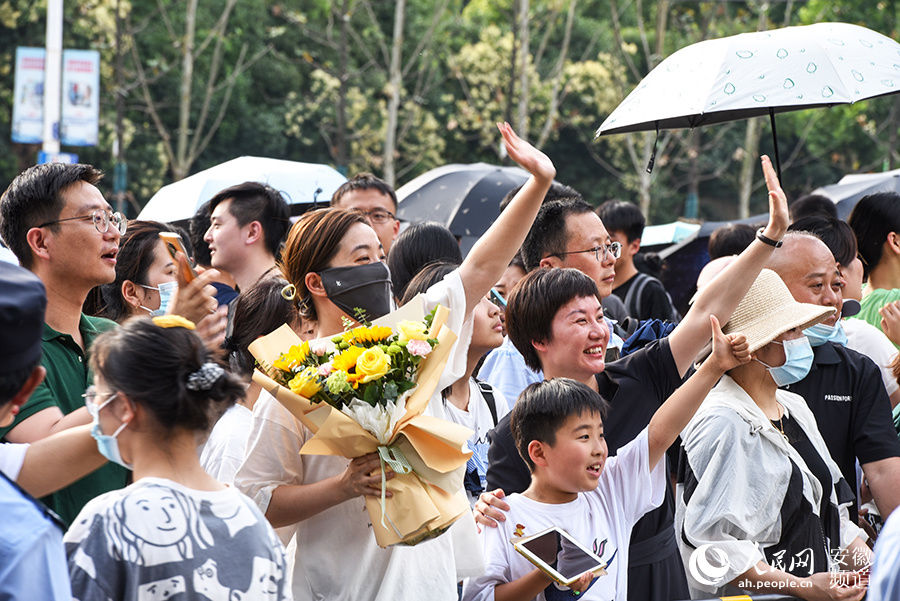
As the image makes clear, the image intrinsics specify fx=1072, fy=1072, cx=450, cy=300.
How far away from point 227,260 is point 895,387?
141 inches

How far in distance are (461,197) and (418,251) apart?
3.49m

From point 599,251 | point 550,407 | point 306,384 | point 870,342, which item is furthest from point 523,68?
point 306,384

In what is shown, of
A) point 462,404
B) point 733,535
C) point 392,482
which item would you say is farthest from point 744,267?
point 392,482

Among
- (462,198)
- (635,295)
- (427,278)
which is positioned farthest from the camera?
(462,198)

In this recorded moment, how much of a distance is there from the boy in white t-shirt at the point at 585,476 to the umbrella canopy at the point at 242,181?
170 inches

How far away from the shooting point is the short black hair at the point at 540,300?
4.43 meters

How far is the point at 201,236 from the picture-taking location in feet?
21.5

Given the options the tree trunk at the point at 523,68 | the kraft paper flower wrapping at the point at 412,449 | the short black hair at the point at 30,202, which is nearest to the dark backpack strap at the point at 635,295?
the kraft paper flower wrapping at the point at 412,449

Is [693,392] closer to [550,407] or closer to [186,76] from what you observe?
[550,407]

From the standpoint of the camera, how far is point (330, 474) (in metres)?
3.49

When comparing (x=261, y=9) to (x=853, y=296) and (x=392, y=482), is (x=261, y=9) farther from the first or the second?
(x=392, y=482)

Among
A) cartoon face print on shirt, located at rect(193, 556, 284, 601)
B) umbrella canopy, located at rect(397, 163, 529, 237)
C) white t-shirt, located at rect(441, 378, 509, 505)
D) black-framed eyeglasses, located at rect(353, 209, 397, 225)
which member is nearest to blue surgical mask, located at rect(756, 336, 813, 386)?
white t-shirt, located at rect(441, 378, 509, 505)

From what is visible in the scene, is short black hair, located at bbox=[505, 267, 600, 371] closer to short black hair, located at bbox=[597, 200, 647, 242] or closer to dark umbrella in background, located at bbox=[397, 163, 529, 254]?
short black hair, located at bbox=[597, 200, 647, 242]

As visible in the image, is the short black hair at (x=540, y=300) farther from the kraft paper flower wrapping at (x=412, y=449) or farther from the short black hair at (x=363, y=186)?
the short black hair at (x=363, y=186)
